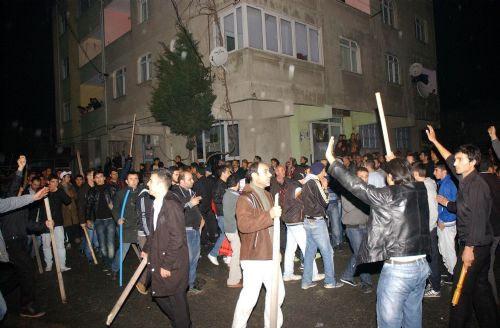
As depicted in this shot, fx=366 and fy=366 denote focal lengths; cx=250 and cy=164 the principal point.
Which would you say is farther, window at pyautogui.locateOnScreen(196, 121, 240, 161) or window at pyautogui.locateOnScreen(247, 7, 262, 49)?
window at pyautogui.locateOnScreen(196, 121, 240, 161)

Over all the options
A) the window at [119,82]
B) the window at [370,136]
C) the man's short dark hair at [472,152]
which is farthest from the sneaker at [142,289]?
the window at [370,136]

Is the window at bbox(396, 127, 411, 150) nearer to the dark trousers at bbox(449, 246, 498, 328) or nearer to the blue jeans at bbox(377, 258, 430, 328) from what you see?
the dark trousers at bbox(449, 246, 498, 328)

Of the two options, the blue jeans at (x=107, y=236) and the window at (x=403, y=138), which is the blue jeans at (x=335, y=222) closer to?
the blue jeans at (x=107, y=236)

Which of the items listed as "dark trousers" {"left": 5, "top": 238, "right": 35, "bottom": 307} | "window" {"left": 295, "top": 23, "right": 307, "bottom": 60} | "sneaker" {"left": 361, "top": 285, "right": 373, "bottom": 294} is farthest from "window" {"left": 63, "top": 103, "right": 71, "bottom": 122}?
"sneaker" {"left": 361, "top": 285, "right": 373, "bottom": 294}

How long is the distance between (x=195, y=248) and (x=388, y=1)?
21594mm

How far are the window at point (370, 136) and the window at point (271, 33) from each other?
8.92 meters

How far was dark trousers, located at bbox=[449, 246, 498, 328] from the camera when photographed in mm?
4230

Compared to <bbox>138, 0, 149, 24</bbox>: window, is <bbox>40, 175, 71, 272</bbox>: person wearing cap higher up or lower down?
lower down

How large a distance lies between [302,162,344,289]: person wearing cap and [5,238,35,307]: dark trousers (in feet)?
15.2

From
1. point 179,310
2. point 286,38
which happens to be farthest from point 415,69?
point 179,310

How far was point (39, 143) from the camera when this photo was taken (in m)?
41.8

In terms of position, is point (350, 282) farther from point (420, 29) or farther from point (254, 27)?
point (420, 29)

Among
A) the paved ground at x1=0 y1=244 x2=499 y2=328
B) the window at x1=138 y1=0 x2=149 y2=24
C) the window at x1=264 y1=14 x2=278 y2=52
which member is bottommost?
the paved ground at x1=0 y1=244 x2=499 y2=328

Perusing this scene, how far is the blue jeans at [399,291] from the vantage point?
3621mm
